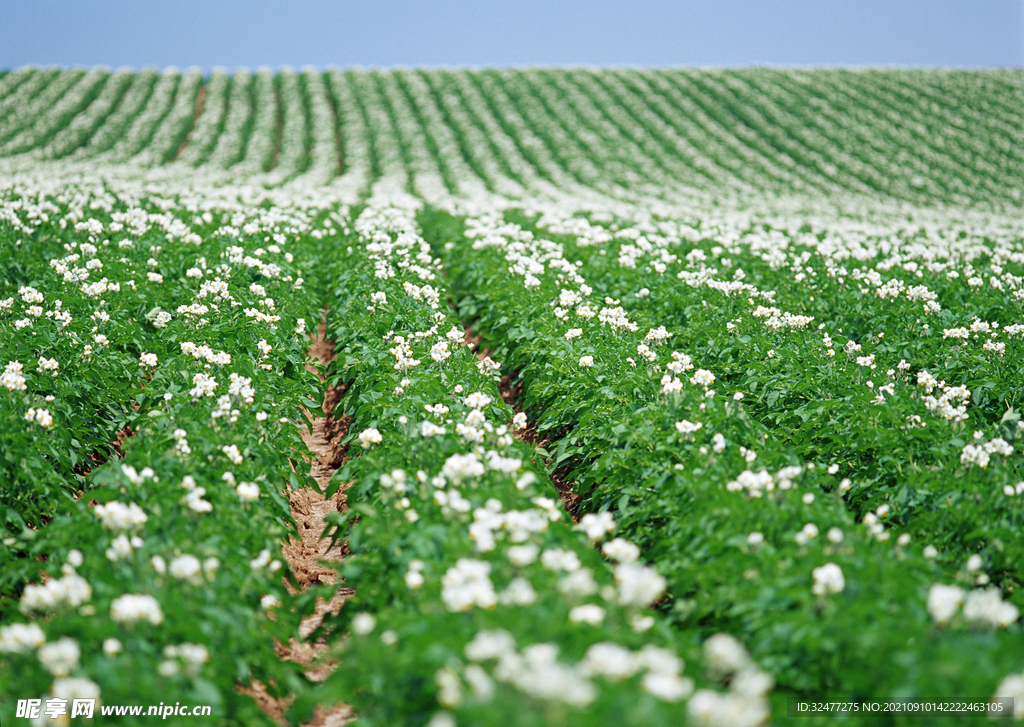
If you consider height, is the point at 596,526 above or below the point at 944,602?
above

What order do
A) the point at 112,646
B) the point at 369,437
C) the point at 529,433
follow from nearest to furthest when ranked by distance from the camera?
the point at 112,646 < the point at 369,437 < the point at 529,433

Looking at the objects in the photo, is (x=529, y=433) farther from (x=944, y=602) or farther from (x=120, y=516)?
(x=944, y=602)

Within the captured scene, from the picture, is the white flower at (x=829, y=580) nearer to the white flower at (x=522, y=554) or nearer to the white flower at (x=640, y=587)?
the white flower at (x=640, y=587)

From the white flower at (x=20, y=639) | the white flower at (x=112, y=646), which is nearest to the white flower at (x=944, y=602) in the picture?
the white flower at (x=112, y=646)

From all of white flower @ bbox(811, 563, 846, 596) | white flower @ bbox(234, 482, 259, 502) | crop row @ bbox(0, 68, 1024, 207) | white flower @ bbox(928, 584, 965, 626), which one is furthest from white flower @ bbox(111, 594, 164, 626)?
crop row @ bbox(0, 68, 1024, 207)

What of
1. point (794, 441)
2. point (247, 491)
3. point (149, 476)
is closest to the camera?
point (149, 476)

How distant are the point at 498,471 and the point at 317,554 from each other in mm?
2291

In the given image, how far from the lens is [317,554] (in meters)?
6.27

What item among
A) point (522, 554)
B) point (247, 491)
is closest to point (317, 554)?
point (247, 491)

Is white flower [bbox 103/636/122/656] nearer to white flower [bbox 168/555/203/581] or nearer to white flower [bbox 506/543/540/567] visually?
white flower [bbox 168/555/203/581]

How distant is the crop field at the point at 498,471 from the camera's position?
10.7 ft

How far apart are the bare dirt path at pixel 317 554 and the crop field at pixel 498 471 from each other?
34mm

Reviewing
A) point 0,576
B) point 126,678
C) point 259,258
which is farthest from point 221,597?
point 259,258

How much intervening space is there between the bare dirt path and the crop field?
34 mm
